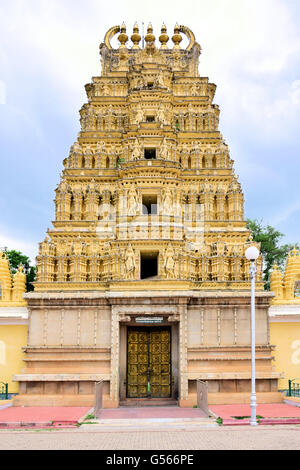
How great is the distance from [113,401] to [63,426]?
202 inches

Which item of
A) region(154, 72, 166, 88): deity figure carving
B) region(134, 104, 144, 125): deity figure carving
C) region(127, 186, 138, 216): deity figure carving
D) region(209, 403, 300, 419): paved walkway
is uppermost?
region(154, 72, 166, 88): deity figure carving

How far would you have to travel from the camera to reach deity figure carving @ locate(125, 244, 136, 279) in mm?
23188

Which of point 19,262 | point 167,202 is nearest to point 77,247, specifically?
point 167,202

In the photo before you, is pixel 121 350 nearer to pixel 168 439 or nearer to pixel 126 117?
pixel 168 439

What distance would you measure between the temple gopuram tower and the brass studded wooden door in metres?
0.05

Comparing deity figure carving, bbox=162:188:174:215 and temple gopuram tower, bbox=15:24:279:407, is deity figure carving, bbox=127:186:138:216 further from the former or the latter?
deity figure carving, bbox=162:188:174:215

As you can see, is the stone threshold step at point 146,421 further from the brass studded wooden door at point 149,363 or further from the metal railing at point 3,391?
the metal railing at point 3,391

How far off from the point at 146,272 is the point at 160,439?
13930 mm

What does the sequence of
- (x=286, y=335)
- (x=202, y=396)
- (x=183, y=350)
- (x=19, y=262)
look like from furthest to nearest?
(x=19, y=262), (x=286, y=335), (x=183, y=350), (x=202, y=396)

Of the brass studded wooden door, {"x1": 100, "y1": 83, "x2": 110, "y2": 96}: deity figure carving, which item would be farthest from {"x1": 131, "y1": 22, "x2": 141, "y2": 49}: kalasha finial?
the brass studded wooden door

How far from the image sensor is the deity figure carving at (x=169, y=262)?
76.0 ft

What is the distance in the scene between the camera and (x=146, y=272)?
27688 millimetres

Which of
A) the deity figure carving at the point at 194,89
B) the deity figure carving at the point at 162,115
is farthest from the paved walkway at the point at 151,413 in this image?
the deity figure carving at the point at 194,89

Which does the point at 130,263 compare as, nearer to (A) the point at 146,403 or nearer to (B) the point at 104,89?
(A) the point at 146,403
